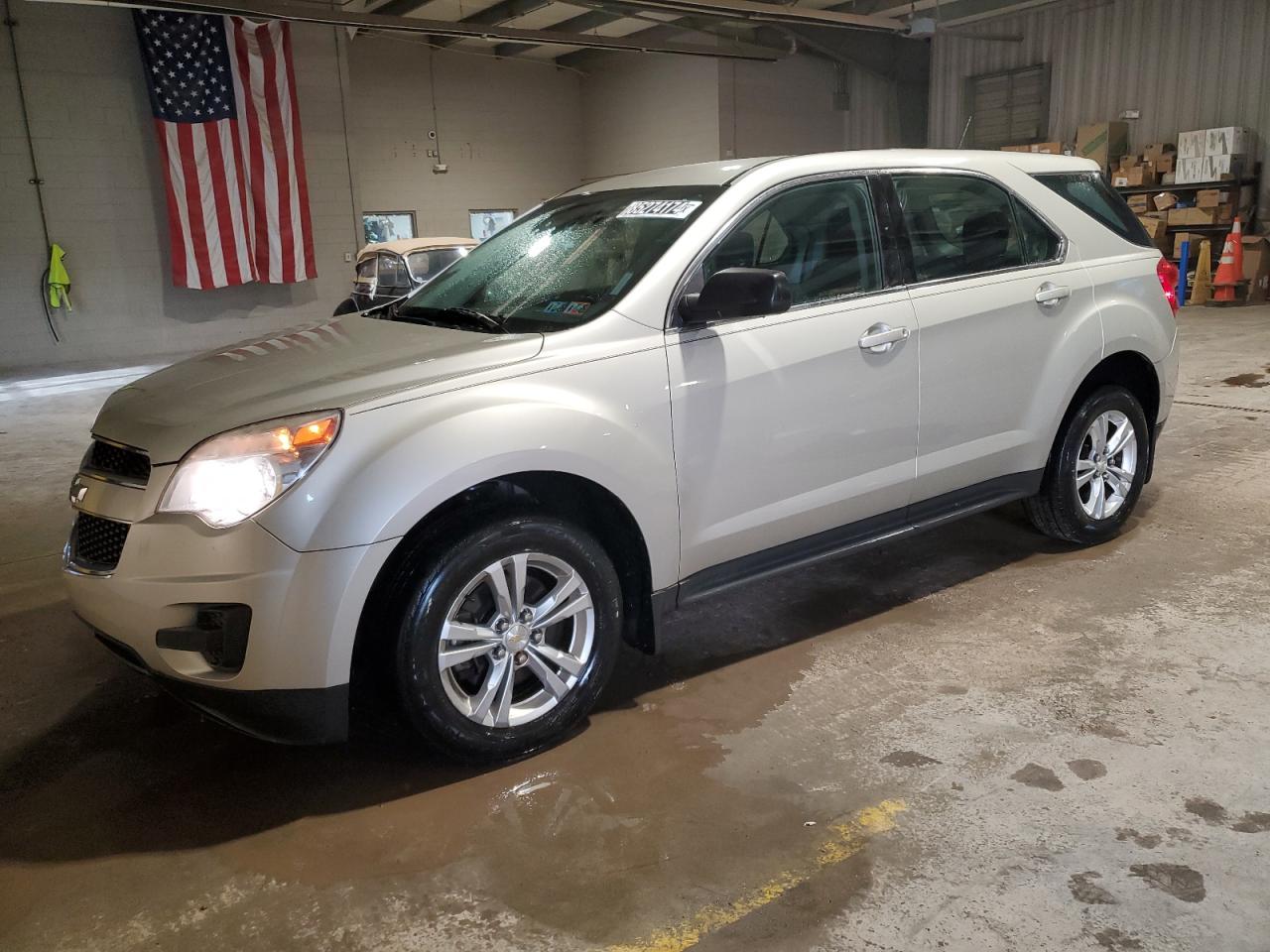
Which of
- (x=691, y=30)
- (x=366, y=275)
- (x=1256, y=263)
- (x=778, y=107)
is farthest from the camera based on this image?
(x=778, y=107)

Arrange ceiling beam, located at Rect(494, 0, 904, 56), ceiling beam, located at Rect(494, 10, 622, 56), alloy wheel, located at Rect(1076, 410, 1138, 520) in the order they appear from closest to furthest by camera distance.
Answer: alloy wheel, located at Rect(1076, 410, 1138, 520) < ceiling beam, located at Rect(494, 0, 904, 56) < ceiling beam, located at Rect(494, 10, 622, 56)

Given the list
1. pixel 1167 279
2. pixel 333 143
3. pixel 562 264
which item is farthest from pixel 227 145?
pixel 1167 279

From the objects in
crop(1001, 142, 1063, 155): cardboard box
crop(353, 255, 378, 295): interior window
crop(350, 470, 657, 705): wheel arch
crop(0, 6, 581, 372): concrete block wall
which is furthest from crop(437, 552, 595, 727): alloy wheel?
crop(1001, 142, 1063, 155): cardboard box

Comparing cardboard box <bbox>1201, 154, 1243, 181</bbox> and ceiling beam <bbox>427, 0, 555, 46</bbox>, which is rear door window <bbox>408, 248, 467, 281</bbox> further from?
cardboard box <bbox>1201, 154, 1243, 181</bbox>

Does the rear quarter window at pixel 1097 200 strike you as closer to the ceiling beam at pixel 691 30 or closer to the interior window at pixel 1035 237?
the interior window at pixel 1035 237

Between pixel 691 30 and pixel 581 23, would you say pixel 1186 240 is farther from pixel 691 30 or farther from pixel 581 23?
pixel 581 23

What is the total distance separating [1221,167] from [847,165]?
41.9 feet

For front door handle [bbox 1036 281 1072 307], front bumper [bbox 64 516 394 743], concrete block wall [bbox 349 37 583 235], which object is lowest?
front bumper [bbox 64 516 394 743]

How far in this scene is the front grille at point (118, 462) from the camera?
244cm

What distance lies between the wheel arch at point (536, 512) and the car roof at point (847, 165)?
1.13m

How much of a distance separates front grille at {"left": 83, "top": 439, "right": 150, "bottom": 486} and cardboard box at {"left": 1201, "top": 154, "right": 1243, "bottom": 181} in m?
14.7

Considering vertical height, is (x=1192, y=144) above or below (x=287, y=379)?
above

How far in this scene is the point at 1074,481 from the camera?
3.89m

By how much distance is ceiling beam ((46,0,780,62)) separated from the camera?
34.6 feet
